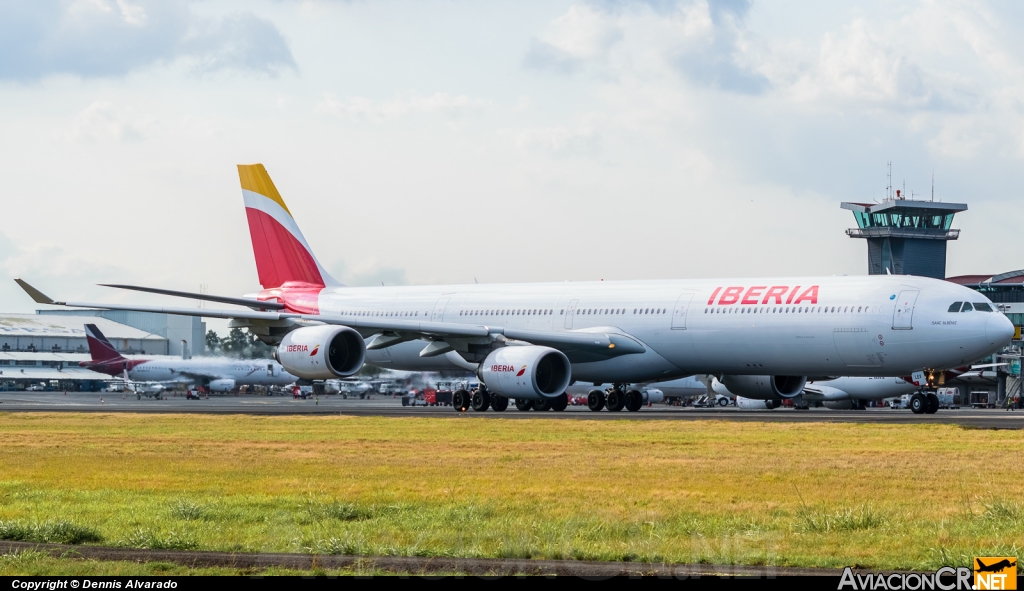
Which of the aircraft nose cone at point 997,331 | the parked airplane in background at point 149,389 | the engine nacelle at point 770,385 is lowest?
the parked airplane in background at point 149,389

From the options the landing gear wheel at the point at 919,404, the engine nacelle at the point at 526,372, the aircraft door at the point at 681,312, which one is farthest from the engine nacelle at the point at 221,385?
the landing gear wheel at the point at 919,404

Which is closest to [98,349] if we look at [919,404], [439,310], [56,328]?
[56,328]

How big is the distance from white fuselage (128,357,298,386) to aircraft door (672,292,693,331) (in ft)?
195

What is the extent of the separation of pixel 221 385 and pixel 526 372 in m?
60.9

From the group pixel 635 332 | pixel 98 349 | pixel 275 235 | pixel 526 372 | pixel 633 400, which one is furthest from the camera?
pixel 98 349

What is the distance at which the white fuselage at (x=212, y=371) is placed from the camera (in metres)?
92.8

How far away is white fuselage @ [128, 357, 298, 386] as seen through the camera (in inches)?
3652

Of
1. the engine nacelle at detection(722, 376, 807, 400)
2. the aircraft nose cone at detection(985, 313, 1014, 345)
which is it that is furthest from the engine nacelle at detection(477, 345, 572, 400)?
the aircraft nose cone at detection(985, 313, 1014, 345)

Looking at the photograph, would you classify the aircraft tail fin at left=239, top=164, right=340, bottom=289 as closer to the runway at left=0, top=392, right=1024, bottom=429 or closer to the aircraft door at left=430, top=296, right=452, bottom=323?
the runway at left=0, top=392, right=1024, bottom=429

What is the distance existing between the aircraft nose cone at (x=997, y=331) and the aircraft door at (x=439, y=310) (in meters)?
17.9

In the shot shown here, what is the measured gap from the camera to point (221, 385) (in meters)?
92.2

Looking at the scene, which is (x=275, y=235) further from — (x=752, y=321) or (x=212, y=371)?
(x=212, y=371)

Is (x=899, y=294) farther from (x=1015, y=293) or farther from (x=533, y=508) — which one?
(x=1015, y=293)

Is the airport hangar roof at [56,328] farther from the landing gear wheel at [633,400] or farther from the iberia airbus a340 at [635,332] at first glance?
the landing gear wheel at [633,400]
